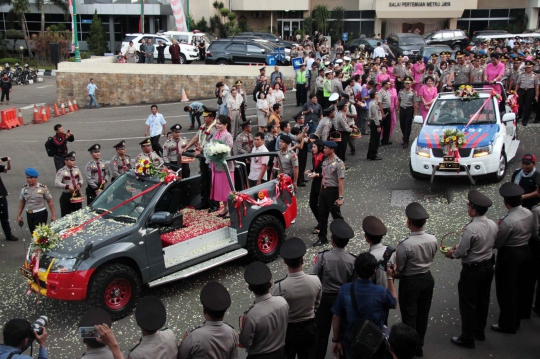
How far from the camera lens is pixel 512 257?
6.80m

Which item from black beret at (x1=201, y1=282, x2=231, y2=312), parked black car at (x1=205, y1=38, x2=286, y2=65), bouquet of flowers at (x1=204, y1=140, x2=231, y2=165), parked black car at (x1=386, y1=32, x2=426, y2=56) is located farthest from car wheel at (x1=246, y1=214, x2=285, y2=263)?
parked black car at (x1=386, y1=32, x2=426, y2=56)

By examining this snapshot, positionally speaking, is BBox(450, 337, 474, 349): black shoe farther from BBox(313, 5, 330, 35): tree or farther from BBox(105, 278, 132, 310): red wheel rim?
BBox(313, 5, 330, 35): tree

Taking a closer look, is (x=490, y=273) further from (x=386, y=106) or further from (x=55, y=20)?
(x=55, y=20)

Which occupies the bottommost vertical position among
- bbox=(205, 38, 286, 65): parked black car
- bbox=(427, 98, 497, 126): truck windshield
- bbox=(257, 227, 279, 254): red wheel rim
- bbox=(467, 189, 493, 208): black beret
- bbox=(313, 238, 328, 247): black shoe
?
bbox=(313, 238, 328, 247): black shoe

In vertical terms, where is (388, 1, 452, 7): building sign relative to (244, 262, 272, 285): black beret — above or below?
above

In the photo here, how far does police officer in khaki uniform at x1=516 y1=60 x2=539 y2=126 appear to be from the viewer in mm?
16797

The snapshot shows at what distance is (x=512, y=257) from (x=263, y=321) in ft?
10.9

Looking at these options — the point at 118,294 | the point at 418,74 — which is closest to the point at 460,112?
the point at 418,74

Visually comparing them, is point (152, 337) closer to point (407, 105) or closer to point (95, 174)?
point (95, 174)

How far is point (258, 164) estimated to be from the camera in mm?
11562

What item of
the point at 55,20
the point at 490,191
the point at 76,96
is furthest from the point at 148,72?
the point at 55,20

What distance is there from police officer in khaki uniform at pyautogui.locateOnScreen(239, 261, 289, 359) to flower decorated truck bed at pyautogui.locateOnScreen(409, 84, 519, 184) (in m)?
7.86

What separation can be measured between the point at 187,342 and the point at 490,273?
12.1 feet

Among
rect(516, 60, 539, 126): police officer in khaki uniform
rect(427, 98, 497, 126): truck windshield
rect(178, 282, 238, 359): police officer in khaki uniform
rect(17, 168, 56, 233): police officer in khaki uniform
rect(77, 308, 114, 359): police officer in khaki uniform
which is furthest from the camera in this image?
rect(516, 60, 539, 126): police officer in khaki uniform
